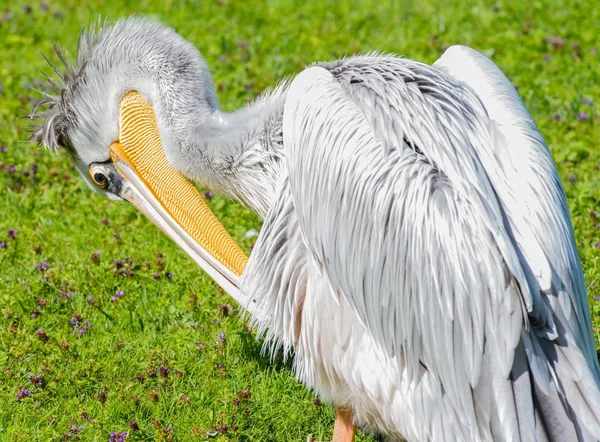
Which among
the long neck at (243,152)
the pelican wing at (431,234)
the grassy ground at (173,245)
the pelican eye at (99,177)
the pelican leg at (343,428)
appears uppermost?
the pelican wing at (431,234)

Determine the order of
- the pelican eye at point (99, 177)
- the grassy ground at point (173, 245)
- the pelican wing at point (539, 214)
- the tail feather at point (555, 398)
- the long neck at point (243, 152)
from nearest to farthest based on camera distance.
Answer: the tail feather at point (555, 398)
the pelican wing at point (539, 214)
the long neck at point (243, 152)
the grassy ground at point (173, 245)
the pelican eye at point (99, 177)

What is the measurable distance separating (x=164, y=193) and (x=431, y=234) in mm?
1720

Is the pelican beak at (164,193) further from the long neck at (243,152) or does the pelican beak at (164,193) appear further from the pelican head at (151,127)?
the long neck at (243,152)

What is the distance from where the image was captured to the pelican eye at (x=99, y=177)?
505cm

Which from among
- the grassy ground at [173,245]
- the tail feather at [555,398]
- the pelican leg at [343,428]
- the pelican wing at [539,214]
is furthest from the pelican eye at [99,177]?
the tail feather at [555,398]

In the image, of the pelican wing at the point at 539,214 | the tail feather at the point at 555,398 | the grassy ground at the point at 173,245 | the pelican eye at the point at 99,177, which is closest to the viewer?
the tail feather at the point at 555,398

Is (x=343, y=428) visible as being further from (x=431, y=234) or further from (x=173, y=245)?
(x=173, y=245)

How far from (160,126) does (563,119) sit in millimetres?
3439

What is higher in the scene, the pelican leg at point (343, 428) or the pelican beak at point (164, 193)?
the pelican beak at point (164, 193)

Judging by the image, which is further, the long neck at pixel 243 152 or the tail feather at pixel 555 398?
the long neck at pixel 243 152

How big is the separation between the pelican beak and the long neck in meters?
0.16

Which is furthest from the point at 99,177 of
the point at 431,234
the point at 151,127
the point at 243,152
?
the point at 431,234

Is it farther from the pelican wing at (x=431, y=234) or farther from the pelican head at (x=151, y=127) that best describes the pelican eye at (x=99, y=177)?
the pelican wing at (x=431, y=234)

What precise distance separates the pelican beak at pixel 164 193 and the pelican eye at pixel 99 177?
107mm
